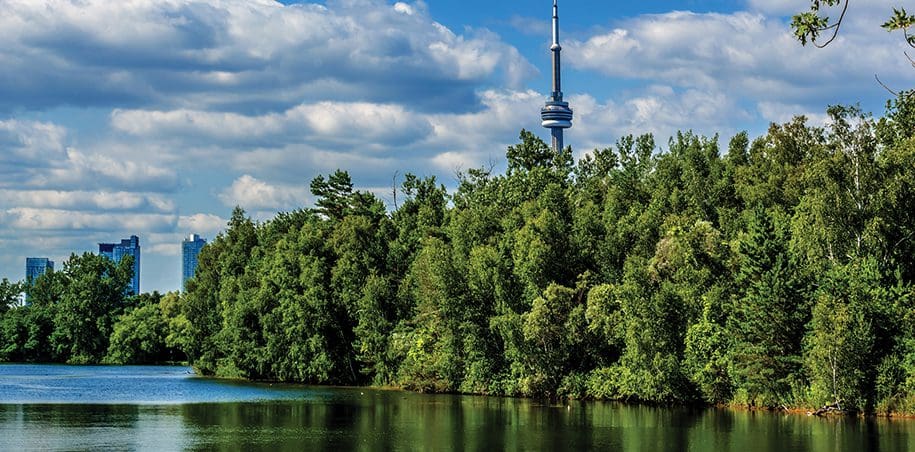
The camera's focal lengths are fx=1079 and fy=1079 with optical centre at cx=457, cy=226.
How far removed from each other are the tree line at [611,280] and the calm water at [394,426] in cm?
310

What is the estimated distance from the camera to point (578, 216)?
75.4 meters

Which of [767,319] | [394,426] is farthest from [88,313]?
[767,319]

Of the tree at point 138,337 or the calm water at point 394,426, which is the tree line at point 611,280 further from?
the tree at point 138,337

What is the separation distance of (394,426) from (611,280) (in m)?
25.4

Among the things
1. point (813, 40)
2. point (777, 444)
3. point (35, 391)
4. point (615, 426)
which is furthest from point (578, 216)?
point (813, 40)

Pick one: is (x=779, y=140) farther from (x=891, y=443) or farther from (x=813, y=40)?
(x=813, y=40)

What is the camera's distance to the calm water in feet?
139

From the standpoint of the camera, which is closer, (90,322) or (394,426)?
(394,426)

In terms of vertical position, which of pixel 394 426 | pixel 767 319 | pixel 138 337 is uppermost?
pixel 767 319

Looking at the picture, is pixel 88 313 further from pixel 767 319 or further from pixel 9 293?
pixel 767 319

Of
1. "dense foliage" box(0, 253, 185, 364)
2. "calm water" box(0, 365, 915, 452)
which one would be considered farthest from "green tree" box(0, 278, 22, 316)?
"calm water" box(0, 365, 915, 452)

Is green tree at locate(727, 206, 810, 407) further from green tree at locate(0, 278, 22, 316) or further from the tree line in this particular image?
green tree at locate(0, 278, 22, 316)

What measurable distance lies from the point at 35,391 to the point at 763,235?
54.8 m

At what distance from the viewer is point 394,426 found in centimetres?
5166
